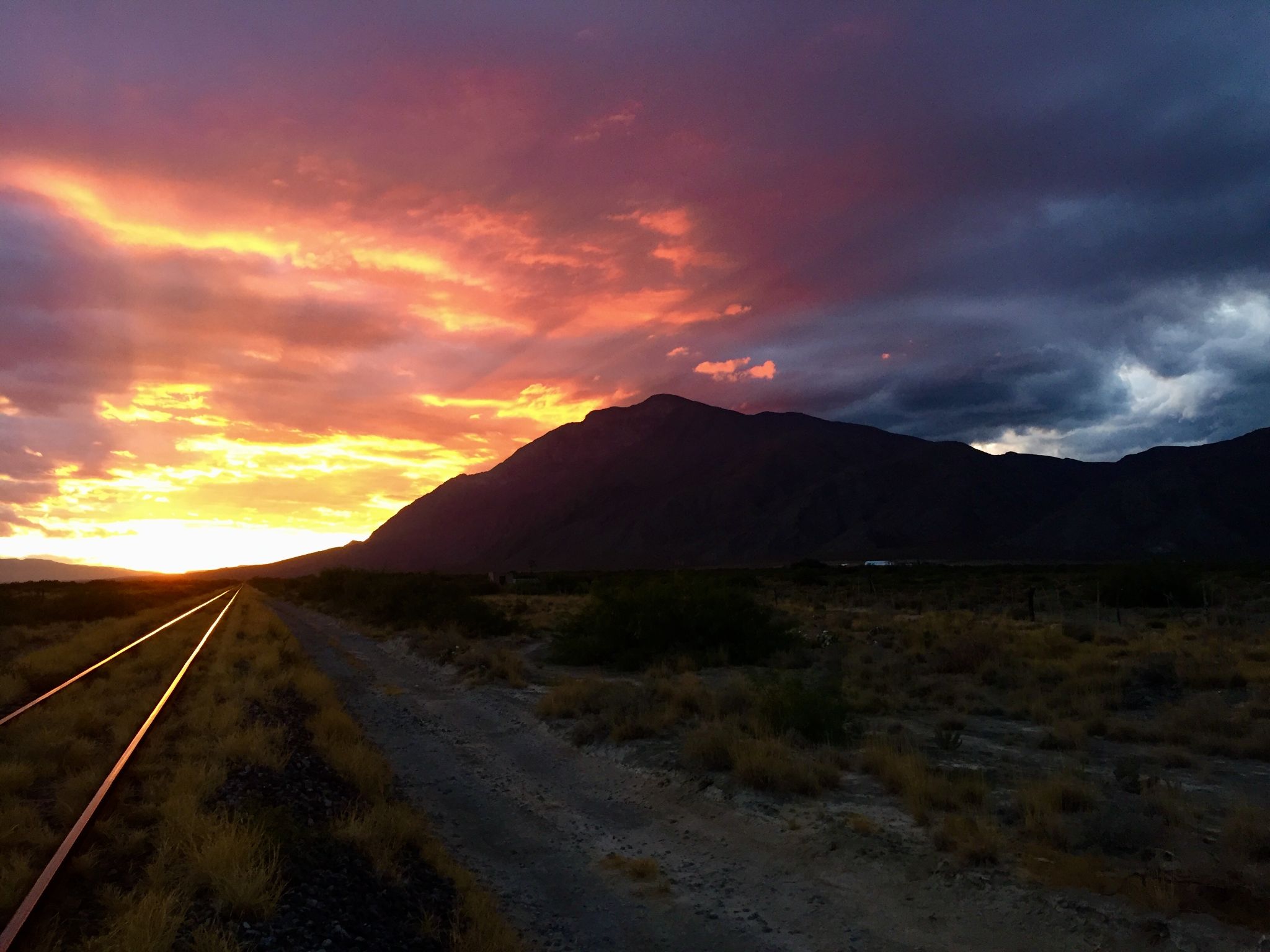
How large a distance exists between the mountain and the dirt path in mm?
103322

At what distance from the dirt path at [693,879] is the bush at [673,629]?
8882 mm

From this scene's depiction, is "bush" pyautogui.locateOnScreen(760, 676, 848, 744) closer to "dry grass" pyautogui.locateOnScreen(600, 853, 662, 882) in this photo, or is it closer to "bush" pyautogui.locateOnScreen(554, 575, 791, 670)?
"dry grass" pyautogui.locateOnScreen(600, 853, 662, 882)

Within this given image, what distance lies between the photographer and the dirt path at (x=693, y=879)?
22.4 ft

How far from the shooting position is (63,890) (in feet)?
23.2

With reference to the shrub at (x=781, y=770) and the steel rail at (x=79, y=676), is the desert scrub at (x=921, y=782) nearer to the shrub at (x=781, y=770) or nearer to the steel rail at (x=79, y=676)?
the shrub at (x=781, y=770)

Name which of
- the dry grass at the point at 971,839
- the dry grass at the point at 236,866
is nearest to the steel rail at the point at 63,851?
the dry grass at the point at 236,866

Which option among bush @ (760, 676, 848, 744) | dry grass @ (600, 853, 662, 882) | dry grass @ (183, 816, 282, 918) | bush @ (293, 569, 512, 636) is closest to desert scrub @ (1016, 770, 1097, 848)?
bush @ (760, 676, 848, 744)

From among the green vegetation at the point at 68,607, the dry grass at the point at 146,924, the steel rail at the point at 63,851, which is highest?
the green vegetation at the point at 68,607

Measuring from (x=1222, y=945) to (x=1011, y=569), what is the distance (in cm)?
7612

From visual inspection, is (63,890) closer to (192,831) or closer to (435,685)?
(192,831)

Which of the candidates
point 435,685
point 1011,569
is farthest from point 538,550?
point 435,685

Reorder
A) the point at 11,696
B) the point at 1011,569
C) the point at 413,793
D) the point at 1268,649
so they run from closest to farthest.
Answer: the point at 413,793, the point at 11,696, the point at 1268,649, the point at 1011,569

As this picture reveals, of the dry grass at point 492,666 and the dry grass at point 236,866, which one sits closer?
the dry grass at point 236,866

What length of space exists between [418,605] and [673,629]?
18634 millimetres
